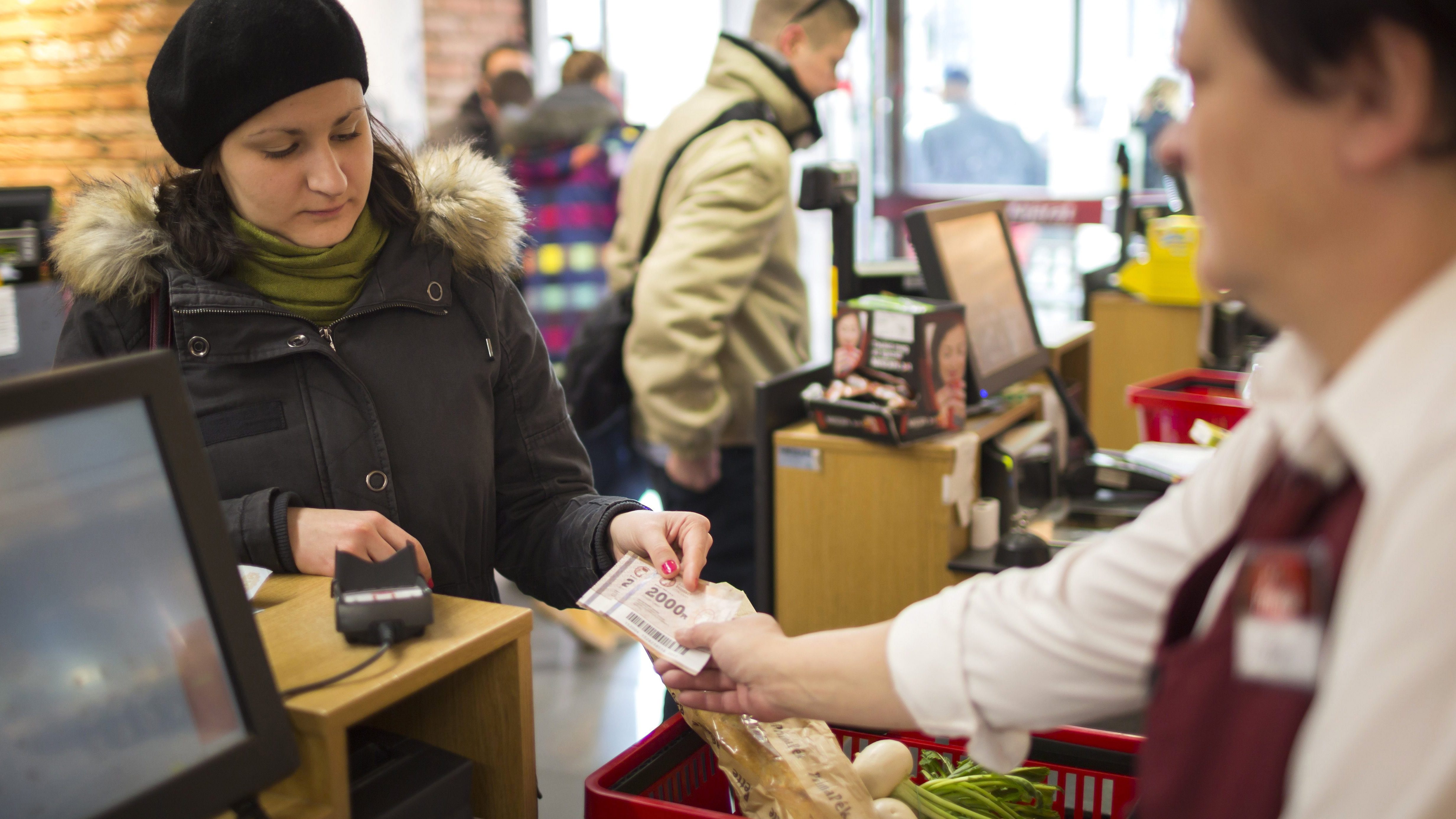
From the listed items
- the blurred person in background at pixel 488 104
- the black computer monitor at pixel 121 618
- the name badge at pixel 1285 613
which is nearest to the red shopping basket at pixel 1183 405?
the name badge at pixel 1285 613

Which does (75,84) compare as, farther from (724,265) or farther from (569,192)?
(724,265)

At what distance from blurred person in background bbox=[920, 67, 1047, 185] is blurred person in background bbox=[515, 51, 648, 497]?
4.34 meters

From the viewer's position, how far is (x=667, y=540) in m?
1.41

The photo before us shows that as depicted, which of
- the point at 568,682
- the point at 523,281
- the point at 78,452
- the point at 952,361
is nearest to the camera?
the point at 78,452

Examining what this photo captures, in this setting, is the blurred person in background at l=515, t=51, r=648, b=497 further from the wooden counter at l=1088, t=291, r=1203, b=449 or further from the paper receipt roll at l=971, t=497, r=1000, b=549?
the paper receipt roll at l=971, t=497, r=1000, b=549

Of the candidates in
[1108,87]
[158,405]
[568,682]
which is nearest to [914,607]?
[158,405]

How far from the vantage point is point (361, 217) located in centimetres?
154

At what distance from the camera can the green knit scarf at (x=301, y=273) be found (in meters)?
1.45

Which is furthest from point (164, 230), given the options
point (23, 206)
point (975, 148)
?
point (975, 148)

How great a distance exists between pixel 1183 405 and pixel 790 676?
7.06ft

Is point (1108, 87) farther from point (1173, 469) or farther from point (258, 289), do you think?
point (258, 289)

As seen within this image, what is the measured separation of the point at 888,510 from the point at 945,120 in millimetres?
6467

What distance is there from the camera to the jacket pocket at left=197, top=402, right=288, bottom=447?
1370 millimetres

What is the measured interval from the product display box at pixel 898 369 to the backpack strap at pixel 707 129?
75 cm
